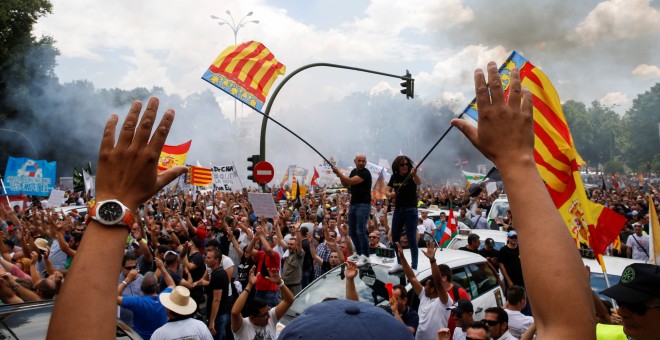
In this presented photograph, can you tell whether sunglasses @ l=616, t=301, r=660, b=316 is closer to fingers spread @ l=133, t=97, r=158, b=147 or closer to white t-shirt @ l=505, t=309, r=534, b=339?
fingers spread @ l=133, t=97, r=158, b=147

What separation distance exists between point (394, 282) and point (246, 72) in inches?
283

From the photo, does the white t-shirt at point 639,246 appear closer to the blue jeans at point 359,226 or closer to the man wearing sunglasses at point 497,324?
the blue jeans at point 359,226

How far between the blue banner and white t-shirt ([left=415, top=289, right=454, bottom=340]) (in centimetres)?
1459

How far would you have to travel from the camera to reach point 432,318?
5648 mm

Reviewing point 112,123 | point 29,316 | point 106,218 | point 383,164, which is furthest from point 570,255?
point 383,164

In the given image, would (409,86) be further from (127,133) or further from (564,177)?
Answer: (127,133)

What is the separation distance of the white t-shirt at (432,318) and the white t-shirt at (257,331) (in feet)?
5.26

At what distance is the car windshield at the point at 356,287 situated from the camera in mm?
6340

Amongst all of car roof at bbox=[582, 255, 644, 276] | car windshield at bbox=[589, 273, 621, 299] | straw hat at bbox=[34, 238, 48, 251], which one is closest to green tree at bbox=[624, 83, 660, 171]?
car roof at bbox=[582, 255, 644, 276]

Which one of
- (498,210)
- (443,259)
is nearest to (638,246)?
(498,210)

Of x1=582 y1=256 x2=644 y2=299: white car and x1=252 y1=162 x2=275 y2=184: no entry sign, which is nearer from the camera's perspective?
x1=582 y1=256 x2=644 y2=299: white car

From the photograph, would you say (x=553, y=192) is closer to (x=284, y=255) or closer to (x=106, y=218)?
(x=284, y=255)

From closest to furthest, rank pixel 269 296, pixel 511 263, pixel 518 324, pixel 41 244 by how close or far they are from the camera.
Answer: pixel 518 324 → pixel 269 296 → pixel 511 263 → pixel 41 244

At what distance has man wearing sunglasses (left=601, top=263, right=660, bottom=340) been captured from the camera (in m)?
2.33
